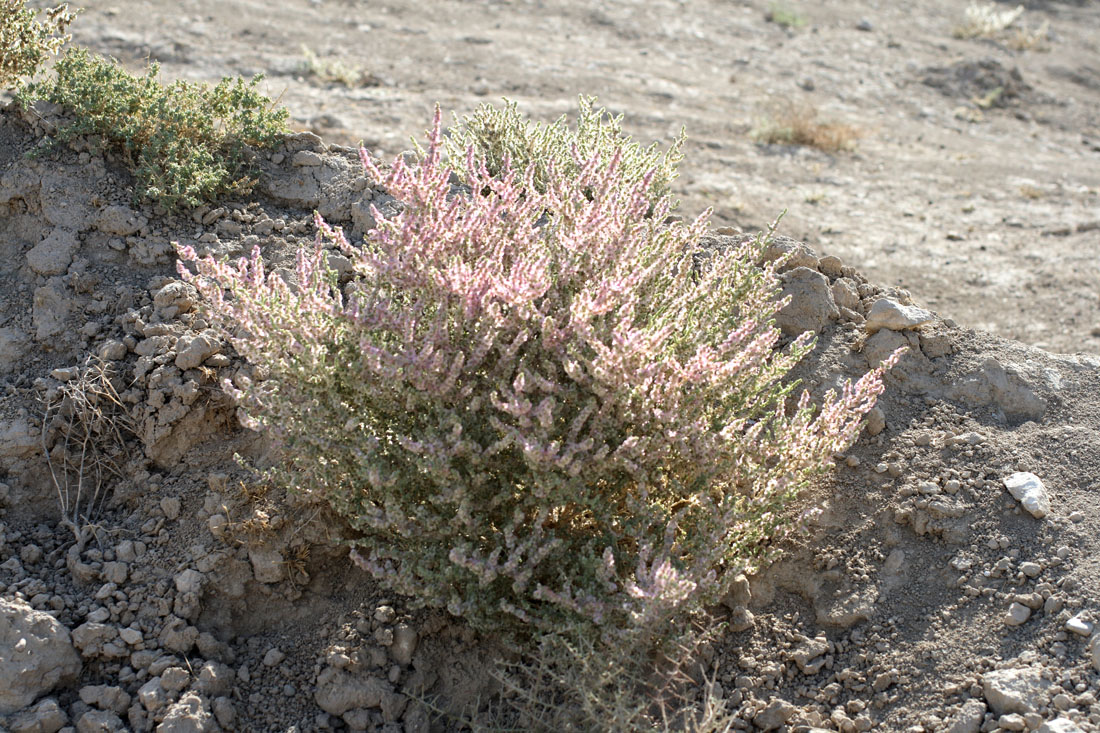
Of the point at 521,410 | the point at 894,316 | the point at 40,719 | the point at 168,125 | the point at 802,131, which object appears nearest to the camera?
the point at 521,410

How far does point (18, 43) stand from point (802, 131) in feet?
20.7

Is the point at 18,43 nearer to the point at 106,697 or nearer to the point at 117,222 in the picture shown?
the point at 117,222

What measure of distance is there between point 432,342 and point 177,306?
169 cm

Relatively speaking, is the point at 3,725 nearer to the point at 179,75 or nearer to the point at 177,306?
the point at 177,306

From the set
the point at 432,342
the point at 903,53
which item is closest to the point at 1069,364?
the point at 432,342

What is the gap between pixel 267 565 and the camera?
3645 mm

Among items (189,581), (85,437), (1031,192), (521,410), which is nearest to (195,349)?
(85,437)

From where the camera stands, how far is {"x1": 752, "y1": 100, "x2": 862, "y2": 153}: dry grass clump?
873 centimetres

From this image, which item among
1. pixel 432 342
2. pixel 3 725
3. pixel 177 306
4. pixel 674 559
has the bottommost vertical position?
pixel 3 725

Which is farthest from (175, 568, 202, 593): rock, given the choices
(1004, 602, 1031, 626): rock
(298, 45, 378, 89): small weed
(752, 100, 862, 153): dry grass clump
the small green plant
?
the small green plant

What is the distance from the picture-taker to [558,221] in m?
3.51

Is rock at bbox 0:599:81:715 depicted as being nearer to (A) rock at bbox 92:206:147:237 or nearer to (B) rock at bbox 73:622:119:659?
(B) rock at bbox 73:622:119:659

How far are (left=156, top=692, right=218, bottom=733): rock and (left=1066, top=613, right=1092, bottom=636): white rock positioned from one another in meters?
2.89

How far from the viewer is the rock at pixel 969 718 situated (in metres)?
3.15
